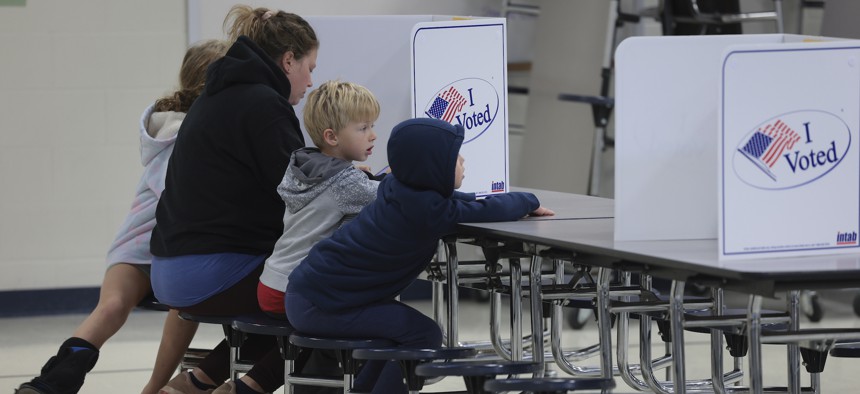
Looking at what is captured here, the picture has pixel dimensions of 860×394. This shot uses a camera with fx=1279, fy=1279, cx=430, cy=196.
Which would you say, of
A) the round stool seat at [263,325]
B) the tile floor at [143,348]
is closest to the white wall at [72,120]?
the tile floor at [143,348]

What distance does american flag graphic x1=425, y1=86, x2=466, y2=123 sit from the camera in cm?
305

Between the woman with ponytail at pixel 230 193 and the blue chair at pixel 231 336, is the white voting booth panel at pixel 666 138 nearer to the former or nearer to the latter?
the woman with ponytail at pixel 230 193

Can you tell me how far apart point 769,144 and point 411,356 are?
2.60ft

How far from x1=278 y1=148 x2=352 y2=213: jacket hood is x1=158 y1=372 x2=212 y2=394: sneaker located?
68cm

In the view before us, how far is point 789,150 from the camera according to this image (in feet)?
7.08

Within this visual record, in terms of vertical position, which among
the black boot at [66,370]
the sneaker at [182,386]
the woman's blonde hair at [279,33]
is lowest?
the sneaker at [182,386]

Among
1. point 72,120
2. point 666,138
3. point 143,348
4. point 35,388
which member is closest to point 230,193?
point 35,388

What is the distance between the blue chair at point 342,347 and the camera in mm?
2615

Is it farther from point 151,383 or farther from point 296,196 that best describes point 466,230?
point 151,383

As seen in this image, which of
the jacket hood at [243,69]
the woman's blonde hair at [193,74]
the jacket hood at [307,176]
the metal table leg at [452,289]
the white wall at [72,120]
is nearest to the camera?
the jacket hood at [307,176]

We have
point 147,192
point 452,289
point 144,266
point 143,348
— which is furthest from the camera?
point 143,348

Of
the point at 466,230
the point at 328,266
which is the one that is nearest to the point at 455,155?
the point at 466,230

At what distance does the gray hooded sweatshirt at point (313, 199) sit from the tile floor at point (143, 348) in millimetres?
1546

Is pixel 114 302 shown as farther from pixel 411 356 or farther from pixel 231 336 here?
pixel 411 356
